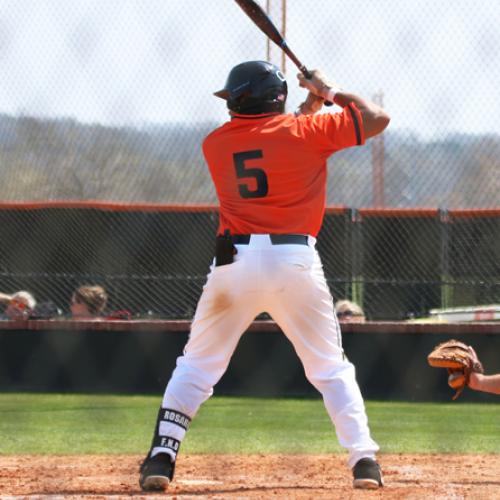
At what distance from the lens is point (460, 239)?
9.59 meters

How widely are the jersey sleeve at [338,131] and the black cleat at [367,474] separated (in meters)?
1.36

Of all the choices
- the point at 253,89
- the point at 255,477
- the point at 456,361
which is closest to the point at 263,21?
the point at 253,89

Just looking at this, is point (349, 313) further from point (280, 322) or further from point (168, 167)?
point (280, 322)

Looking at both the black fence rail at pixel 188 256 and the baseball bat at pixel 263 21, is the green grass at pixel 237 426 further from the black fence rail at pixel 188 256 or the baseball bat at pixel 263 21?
the baseball bat at pixel 263 21

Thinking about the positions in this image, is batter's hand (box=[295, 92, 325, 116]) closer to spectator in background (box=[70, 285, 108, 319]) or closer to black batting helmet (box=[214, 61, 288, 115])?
black batting helmet (box=[214, 61, 288, 115])

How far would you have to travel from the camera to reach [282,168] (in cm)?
484

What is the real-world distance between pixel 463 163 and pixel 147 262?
2894 mm

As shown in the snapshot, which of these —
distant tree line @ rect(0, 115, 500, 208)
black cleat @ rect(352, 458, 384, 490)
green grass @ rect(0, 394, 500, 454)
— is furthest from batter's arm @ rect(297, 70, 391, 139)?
distant tree line @ rect(0, 115, 500, 208)

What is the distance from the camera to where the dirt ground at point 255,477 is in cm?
471

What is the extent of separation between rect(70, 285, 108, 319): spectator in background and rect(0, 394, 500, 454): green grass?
81 centimetres

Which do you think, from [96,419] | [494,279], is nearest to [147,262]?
[96,419]

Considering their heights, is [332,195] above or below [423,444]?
above

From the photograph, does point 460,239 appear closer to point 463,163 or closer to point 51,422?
point 463,163

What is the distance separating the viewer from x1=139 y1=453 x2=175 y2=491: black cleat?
4.78m
